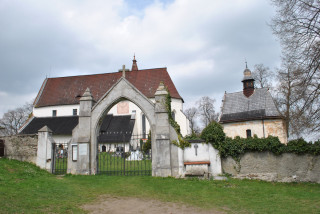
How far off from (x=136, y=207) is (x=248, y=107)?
72.3 feet

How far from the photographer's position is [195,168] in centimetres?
1143

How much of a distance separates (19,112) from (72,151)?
131 ft

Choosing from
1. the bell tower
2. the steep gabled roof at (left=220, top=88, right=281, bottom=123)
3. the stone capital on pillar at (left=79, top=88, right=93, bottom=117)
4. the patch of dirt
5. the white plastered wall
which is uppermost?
the bell tower

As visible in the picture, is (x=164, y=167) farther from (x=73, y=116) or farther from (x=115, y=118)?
(x=73, y=116)

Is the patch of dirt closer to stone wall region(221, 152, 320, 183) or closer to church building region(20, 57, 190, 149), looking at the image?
stone wall region(221, 152, 320, 183)

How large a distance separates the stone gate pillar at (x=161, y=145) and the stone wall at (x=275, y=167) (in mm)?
2720

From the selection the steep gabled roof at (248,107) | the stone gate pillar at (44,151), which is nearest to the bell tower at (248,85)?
the steep gabled roof at (248,107)

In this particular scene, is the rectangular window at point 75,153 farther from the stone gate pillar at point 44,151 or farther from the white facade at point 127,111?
the white facade at point 127,111

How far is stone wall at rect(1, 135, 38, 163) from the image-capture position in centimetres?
1288

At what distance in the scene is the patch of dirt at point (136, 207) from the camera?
652 centimetres

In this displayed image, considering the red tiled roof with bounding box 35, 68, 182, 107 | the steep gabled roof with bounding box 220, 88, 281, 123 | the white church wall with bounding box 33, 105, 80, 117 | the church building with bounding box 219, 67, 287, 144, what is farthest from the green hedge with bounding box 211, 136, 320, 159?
the white church wall with bounding box 33, 105, 80, 117

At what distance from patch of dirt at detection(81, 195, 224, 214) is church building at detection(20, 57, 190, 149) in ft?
77.7

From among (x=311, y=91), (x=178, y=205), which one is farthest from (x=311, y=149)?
(x=178, y=205)

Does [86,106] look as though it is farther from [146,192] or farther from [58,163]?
[146,192]
